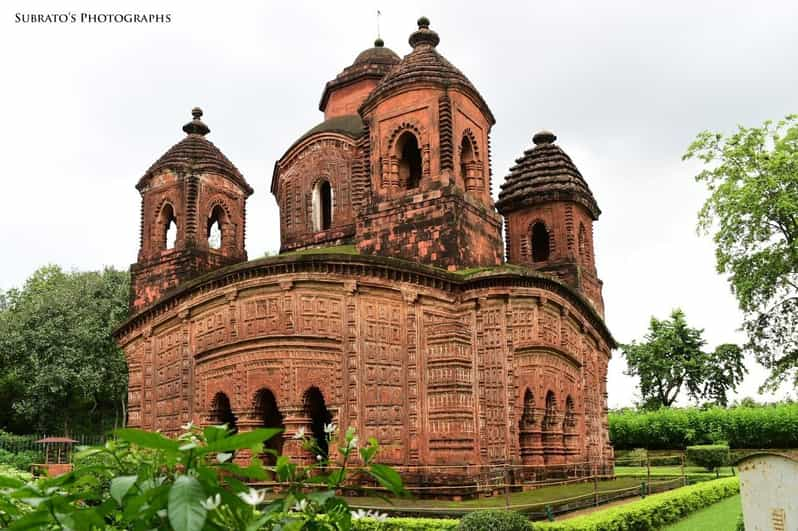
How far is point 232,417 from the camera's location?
591 inches

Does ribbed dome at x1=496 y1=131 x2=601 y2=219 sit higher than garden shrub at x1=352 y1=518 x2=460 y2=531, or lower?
higher

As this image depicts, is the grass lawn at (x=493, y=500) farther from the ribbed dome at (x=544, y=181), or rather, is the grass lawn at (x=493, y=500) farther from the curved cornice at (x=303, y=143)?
the curved cornice at (x=303, y=143)

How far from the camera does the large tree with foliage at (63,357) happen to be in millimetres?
27547

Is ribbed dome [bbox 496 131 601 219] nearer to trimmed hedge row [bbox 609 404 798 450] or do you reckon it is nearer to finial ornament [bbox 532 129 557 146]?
finial ornament [bbox 532 129 557 146]

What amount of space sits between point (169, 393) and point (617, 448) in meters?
21.7

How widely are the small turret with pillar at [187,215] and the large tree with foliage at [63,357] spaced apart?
11.5 m

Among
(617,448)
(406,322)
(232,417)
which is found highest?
(406,322)

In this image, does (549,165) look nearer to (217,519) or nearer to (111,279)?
(217,519)

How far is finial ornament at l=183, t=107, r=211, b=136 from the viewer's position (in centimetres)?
1900

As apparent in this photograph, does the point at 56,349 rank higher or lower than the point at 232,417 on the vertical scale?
higher

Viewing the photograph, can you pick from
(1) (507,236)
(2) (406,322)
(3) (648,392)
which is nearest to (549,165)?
(1) (507,236)

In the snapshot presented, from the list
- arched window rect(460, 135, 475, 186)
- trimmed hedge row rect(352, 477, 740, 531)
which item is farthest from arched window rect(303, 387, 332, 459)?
arched window rect(460, 135, 475, 186)

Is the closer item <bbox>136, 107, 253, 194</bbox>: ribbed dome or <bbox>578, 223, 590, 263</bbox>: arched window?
<bbox>136, 107, 253, 194</bbox>: ribbed dome

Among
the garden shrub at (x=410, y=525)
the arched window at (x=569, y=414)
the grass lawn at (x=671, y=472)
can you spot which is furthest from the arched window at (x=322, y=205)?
the grass lawn at (x=671, y=472)
